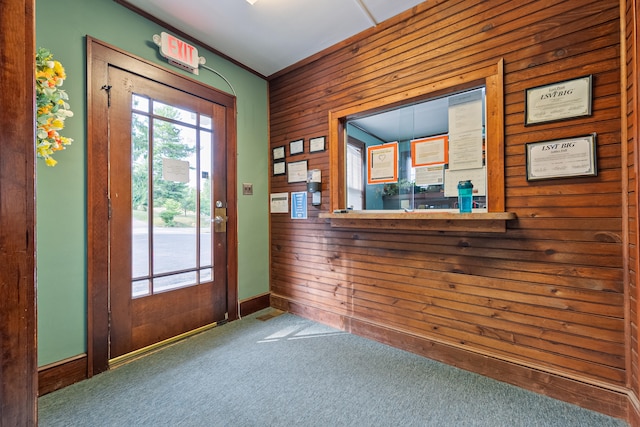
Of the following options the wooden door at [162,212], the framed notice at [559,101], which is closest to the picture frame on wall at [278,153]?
the wooden door at [162,212]

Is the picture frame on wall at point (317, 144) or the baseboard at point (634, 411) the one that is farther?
the picture frame on wall at point (317, 144)

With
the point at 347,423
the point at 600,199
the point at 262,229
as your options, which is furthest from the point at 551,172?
the point at 262,229

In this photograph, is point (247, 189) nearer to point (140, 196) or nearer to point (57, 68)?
point (140, 196)

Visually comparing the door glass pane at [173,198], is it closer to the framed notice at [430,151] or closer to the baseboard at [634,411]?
the framed notice at [430,151]

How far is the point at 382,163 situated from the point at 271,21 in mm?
1610

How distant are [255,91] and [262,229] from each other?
1.66 meters

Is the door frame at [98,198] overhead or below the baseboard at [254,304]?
overhead

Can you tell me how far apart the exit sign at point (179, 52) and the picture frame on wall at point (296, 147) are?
3.85ft

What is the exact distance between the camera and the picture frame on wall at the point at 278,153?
10.6 ft

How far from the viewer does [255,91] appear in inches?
127

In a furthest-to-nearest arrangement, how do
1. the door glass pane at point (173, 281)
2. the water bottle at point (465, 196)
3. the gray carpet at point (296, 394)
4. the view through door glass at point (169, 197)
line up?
the door glass pane at point (173, 281)
the view through door glass at point (169, 197)
the water bottle at point (465, 196)
the gray carpet at point (296, 394)

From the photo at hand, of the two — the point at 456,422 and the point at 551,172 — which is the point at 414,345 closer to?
the point at 456,422

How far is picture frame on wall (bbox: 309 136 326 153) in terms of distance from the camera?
2.85 m

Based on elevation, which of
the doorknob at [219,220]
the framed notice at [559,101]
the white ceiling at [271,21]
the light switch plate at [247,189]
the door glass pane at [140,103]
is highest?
the white ceiling at [271,21]
